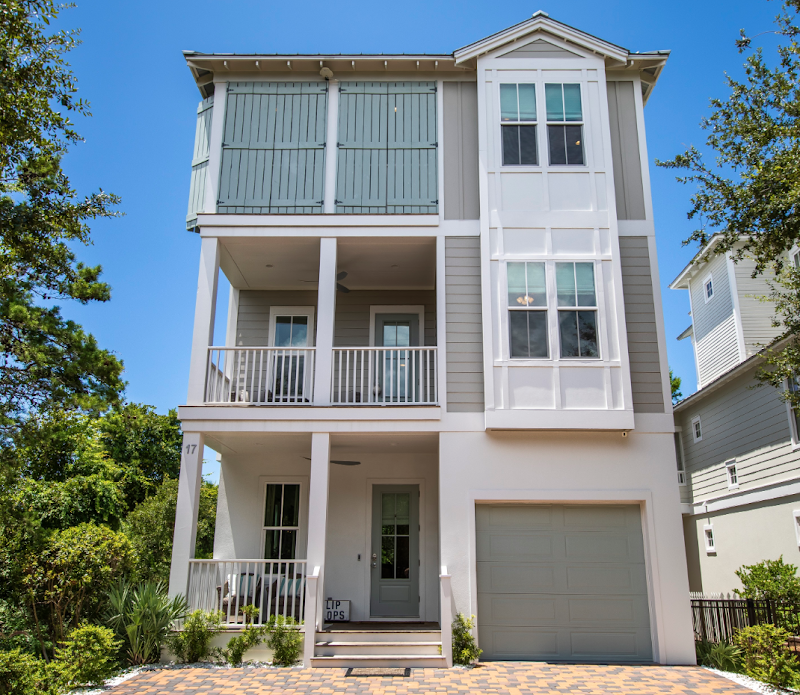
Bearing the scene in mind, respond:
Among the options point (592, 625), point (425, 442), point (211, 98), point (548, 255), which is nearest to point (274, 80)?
point (211, 98)

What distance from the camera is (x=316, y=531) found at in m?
9.72

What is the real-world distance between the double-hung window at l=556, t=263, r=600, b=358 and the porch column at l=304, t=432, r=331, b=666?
13.4 ft

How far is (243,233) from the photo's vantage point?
11.2m

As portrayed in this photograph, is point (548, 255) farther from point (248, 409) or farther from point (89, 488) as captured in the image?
point (89, 488)

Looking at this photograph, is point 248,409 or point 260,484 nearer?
point 248,409

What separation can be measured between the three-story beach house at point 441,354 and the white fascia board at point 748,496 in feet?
16.7

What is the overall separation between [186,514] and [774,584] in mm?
9033

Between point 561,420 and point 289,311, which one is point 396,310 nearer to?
point 289,311

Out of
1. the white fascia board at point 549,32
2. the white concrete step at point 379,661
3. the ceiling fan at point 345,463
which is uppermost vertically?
the white fascia board at point 549,32

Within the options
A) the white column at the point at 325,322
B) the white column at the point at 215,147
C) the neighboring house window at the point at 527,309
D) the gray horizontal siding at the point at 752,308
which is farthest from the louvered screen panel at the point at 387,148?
the gray horizontal siding at the point at 752,308

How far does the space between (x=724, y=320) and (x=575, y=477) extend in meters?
11.7

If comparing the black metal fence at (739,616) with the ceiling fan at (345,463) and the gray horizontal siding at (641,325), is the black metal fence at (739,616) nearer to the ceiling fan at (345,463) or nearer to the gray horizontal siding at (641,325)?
the gray horizontal siding at (641,325)

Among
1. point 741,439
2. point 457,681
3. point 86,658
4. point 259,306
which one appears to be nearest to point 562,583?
point 457,681

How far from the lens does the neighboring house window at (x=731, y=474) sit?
1617 centimetres
